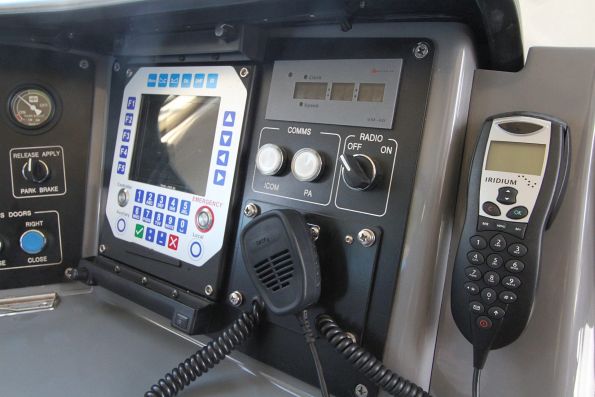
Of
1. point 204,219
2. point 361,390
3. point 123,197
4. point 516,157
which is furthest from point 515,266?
point 123,197

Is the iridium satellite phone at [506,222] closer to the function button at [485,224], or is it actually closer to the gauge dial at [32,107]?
the function button at [485,224]

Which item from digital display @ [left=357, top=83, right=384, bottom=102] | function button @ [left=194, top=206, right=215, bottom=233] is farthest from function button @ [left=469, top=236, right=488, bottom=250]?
function button @ [left=194, top=206, right=215, bottom=233]

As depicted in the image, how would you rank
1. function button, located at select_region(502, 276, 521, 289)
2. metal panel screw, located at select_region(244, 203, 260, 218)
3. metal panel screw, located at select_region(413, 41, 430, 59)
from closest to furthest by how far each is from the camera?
function button, located at select_region(502, 276, 521, 289) < metal panel screw, located at select_region(413, 41, 430, 59) < metal panel screw, located at select_region(244, 203, 260, 218)

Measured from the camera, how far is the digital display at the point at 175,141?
911mm

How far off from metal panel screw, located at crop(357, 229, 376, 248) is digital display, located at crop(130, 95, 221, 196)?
35cm

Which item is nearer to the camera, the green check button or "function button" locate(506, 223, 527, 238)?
"function button" locate(506, 223, 527, 238)

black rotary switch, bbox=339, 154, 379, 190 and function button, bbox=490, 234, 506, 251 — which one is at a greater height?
black rotary switch, bbox=339, 154, 379, 190

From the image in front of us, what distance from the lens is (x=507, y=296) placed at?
58 cm

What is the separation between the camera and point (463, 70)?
66 cm

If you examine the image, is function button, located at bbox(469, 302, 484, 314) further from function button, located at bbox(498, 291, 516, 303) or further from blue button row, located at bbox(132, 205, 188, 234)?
blue button row, located at bbox(132, 205, 188, 234)

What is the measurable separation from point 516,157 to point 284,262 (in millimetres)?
349

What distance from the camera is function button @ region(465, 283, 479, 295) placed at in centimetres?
60

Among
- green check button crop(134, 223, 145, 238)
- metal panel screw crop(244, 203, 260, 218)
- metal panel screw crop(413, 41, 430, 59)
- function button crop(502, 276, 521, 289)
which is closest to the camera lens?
function button crop(502, 276, 521, 289)

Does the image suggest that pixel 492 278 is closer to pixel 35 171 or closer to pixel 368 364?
pixel 368 364
